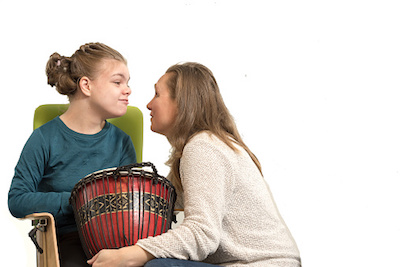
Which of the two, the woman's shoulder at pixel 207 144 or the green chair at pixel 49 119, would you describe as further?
the green chair at pixel 49 119

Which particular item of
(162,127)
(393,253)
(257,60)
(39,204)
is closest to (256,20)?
(257,60)

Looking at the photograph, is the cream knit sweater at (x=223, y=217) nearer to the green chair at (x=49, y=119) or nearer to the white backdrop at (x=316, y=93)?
the green chair at (x=49, y=119)

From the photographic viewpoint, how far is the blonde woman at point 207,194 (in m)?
1.83

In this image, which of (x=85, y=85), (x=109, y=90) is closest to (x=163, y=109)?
(x=109, y=90)

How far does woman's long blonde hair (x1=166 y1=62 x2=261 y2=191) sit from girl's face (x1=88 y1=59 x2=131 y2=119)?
27cm

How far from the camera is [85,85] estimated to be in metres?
2.44

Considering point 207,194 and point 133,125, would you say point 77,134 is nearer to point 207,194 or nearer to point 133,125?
point 133,125

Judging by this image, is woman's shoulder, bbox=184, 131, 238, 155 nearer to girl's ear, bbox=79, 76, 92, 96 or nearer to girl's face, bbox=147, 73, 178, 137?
girl's face, bbox=147, 73, 178, 137

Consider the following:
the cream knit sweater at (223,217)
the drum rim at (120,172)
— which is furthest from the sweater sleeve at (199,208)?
the drum rim at (120,172)

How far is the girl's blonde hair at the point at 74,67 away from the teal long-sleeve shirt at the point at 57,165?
0.16 meters

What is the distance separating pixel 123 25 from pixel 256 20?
0.82 m

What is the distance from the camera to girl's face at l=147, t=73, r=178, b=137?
2254mm

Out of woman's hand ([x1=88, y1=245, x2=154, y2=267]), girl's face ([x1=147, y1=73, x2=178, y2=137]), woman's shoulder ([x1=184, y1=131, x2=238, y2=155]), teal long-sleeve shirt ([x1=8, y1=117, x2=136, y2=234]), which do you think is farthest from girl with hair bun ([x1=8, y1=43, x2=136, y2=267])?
woman's shoulder ([x1=184, y1=131, x2=238, y2=155])

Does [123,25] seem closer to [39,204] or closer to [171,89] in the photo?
[171,89]
